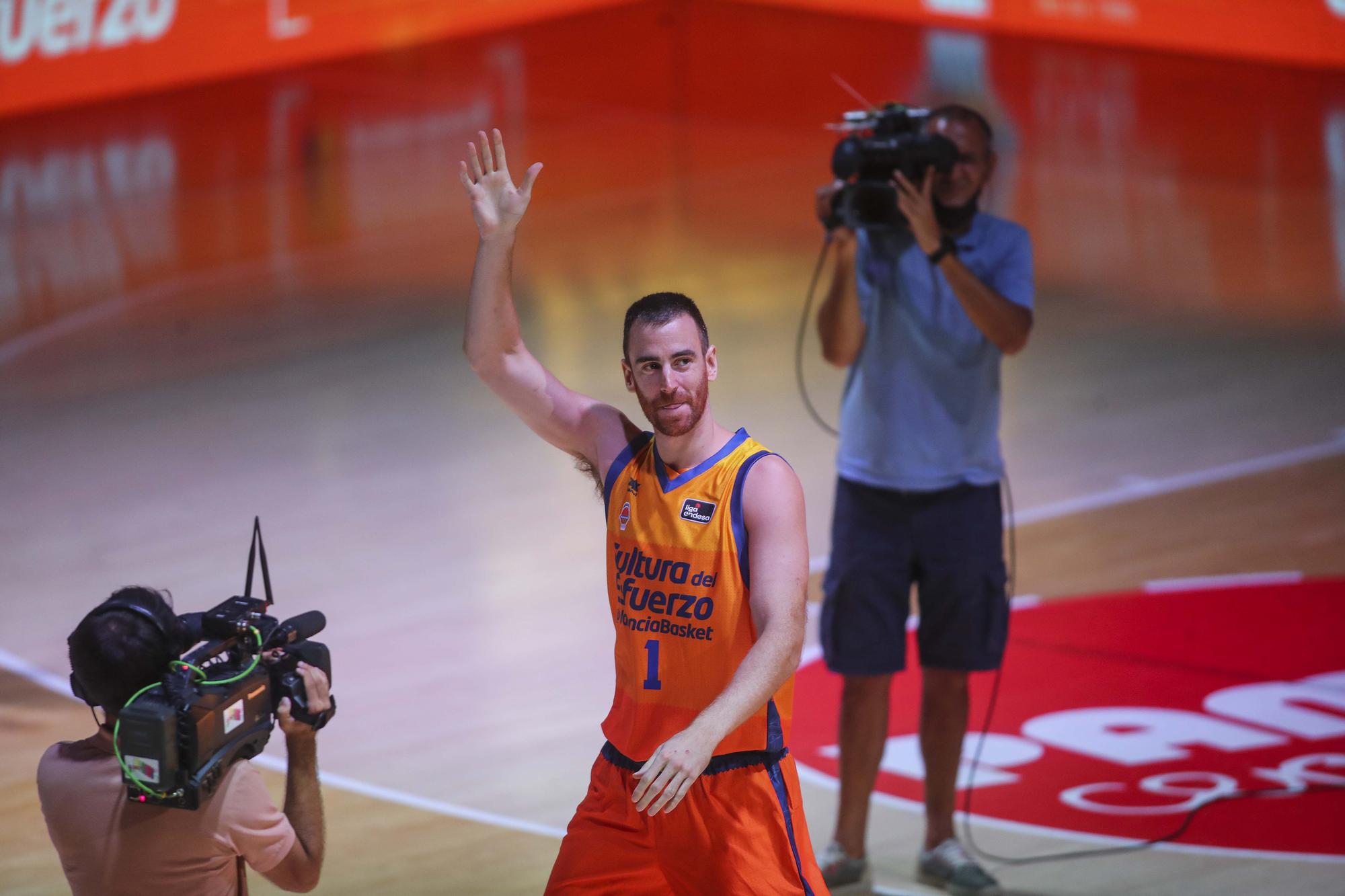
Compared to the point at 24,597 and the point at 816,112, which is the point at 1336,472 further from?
the point at 816,112

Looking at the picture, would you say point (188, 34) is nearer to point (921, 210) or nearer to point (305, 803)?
point (921, 210)

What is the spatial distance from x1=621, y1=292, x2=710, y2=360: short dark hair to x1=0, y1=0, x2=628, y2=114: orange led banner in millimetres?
13428

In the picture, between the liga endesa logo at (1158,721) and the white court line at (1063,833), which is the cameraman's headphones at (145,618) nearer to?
the white court line at (1063,833)

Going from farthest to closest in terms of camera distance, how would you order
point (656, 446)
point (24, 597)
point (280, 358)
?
point (280, 358) < point (24, 597) < point (656, 446)

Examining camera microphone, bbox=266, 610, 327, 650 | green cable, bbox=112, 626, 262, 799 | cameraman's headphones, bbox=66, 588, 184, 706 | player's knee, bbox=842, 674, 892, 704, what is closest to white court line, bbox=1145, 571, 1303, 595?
player's knee, bbox=842, 674, 892, 704

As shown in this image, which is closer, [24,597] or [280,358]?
[24,597]

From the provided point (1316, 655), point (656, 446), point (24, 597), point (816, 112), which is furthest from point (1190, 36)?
→ point (656, 446)

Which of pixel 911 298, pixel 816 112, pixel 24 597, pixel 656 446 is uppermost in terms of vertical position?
pixel 816 112

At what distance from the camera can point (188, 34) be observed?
689 inches

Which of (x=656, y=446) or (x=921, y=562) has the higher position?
(x=656, y=446)

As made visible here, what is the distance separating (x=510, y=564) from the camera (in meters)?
8.32

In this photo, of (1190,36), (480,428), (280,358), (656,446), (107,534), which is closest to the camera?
(656,446)

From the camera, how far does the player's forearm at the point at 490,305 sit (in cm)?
425

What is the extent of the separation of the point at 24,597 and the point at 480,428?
2844 millimetres
